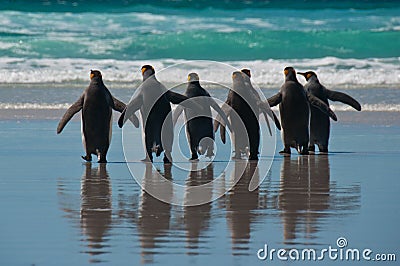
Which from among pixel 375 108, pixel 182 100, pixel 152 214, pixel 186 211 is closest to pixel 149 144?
pixel 182 100

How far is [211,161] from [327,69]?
58.7ft

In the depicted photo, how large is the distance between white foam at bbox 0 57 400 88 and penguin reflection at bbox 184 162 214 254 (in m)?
13.2

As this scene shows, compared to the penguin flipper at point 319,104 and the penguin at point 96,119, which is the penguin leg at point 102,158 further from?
the penguin flipper at point 319,104

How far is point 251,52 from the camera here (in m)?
34.5

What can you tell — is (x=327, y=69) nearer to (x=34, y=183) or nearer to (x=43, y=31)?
(x=43, y=31)

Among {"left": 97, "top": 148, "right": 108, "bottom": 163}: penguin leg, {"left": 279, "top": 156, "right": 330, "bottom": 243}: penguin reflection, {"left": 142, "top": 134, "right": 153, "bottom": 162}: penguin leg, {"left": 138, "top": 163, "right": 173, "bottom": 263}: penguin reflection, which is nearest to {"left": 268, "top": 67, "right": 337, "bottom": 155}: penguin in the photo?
{"left": 279, "top": 156, "right": 330, "bottom": 243}: penguin reflection

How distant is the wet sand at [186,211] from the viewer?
6113 mm

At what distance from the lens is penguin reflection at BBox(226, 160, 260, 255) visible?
21.1 ft

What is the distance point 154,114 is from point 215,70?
48.4 feet

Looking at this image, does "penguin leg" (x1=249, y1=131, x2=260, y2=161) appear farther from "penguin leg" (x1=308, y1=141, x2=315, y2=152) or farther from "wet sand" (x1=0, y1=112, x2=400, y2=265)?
"penguin leg" (x1=308, y1=141, x2=315, y2=152)

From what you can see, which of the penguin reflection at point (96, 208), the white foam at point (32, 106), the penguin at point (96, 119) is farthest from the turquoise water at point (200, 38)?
the penguin reflection at point (96, 208)

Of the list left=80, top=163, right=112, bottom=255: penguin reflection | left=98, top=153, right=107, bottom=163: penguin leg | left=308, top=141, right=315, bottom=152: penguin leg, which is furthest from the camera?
left=308, top=141, right=315, bottom=152: penguin leg

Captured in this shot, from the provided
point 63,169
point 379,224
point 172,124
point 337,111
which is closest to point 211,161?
point 172,124

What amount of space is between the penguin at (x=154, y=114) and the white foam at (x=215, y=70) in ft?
36.9
